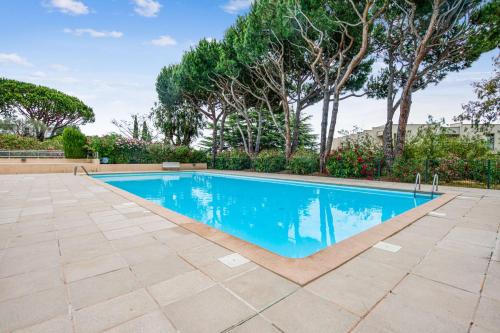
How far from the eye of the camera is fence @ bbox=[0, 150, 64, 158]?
15.0 m

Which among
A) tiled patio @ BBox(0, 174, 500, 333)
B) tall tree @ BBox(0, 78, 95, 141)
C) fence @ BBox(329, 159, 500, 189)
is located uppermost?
tall tree @ BBox(0, 78, 95, 141)

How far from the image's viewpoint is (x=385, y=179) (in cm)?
995

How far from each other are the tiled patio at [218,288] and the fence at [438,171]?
22.3 feet

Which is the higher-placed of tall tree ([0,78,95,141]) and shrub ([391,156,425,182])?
tall tree ([0,78,95,141])

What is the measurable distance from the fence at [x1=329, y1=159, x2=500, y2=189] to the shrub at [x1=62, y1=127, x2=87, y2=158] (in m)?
16.6

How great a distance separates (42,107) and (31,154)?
51.1ft

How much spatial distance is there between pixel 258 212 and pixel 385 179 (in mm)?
6787

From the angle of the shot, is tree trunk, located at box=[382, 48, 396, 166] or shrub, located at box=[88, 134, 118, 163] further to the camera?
shrub, located at box=[88, 134, 118, 163]

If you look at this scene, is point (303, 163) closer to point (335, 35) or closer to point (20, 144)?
point (335, 35)

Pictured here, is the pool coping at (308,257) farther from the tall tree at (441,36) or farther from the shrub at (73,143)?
the shrub at (73,143)

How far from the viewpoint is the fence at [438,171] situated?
8.05m

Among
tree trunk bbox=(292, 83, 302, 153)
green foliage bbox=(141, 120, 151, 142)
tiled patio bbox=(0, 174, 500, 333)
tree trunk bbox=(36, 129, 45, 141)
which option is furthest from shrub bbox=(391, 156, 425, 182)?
tree trunk bbox=(36, 129, 45, 141)

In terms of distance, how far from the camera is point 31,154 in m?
15.9

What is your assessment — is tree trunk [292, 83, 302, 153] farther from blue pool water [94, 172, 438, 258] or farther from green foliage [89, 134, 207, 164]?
green foliage [89, 134, 207, 164]
